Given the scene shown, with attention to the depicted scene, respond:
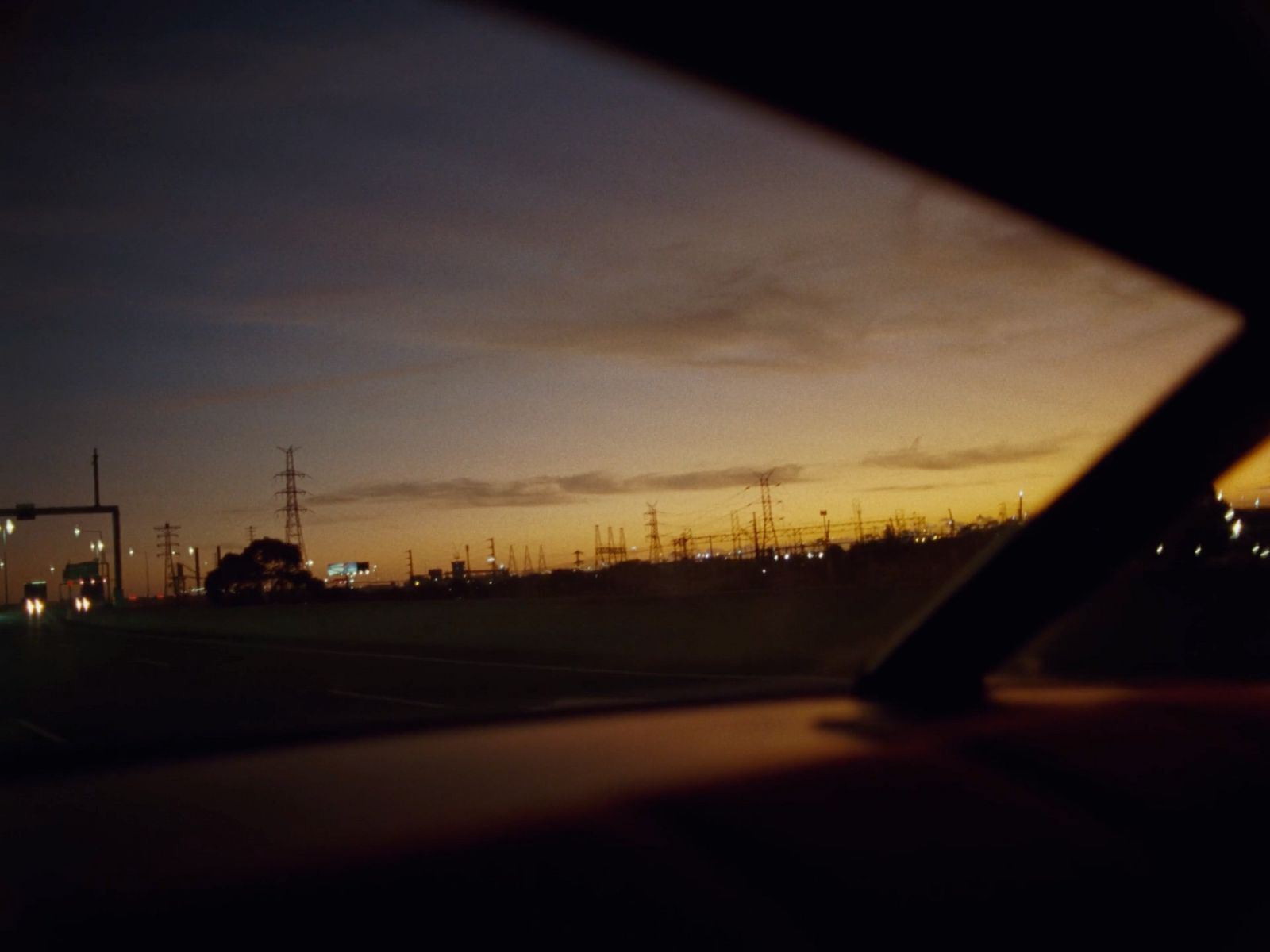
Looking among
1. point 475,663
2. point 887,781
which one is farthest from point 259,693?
point 887,781

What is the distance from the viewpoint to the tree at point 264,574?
2003 inches

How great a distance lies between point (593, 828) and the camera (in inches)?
117

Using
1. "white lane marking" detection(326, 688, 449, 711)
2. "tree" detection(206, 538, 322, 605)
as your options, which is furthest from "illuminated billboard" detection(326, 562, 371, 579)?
"white lane marking" detection(326, 688, 449, 711)

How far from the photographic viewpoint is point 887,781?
3488 mm

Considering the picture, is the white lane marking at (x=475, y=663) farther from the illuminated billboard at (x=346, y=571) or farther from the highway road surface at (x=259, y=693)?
the illuminated billboard at (x=346, y=571)

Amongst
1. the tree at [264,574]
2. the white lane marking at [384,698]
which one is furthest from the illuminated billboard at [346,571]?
the white lane marking at [384,698]

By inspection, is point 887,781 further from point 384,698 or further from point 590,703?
point 384,698

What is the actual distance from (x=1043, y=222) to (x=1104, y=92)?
673 millimetres

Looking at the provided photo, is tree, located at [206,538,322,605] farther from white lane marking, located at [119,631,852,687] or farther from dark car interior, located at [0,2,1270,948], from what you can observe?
dark car interior, located at [0,2,1270,948]

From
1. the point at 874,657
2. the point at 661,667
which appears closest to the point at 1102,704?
the point at 874,657

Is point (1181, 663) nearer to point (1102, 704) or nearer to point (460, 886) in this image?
point (1102, 704)

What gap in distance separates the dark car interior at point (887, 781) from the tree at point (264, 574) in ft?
156

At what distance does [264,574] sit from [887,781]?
1967 inches

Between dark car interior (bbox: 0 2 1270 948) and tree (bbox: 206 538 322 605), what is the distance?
4751cm
